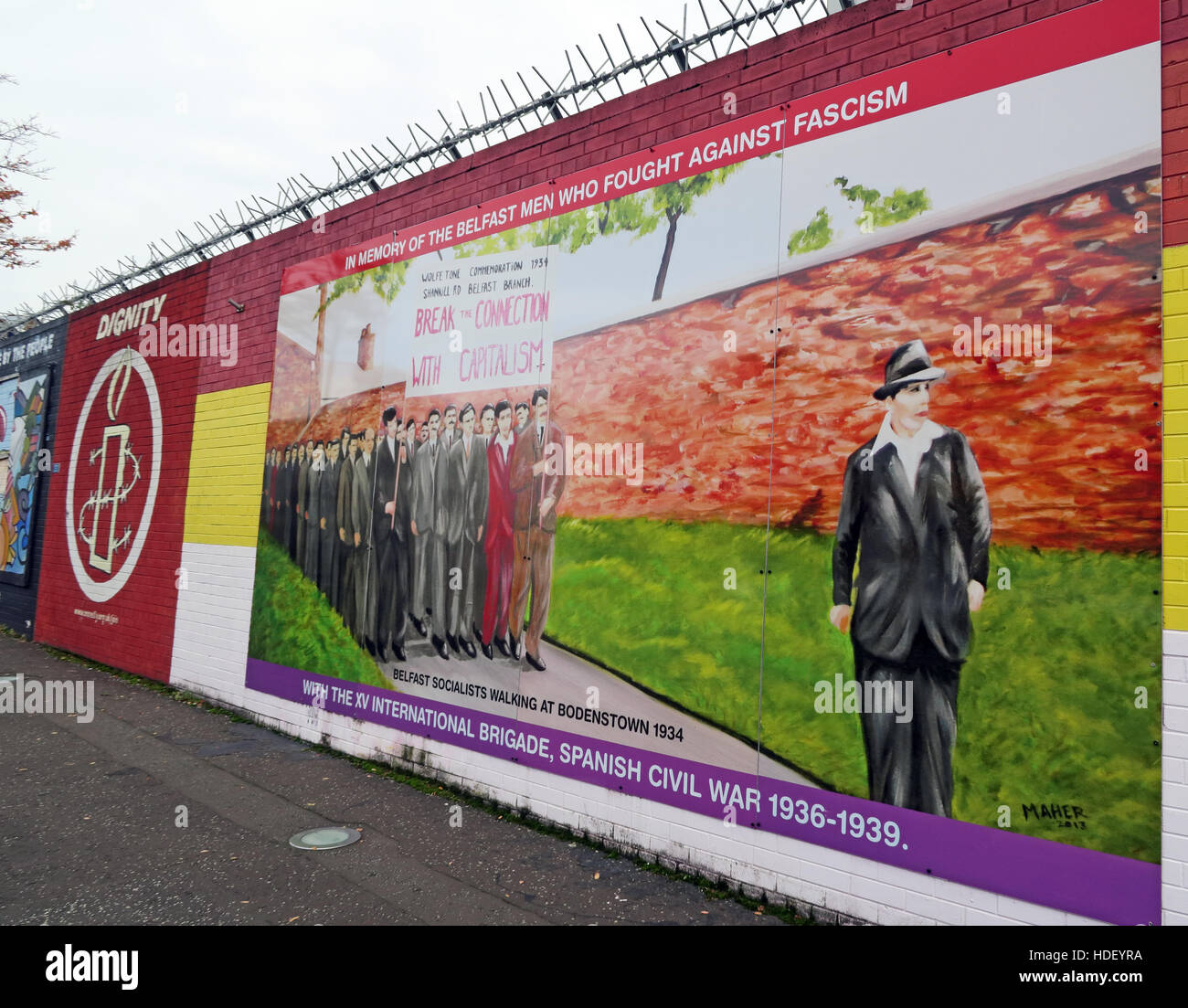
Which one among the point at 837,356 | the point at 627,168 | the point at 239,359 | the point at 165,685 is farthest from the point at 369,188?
the point at 165,685

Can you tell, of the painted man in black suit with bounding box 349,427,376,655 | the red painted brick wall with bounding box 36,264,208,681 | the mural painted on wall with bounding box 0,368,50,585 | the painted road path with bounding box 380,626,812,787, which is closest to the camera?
the painted road path with bounding box 380,626,812,787

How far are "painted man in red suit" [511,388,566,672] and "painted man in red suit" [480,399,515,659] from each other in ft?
0.20

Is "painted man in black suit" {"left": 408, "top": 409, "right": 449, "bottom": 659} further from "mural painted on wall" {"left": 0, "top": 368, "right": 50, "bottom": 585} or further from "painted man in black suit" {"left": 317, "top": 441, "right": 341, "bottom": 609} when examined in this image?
→ "mural painted on wall" {"left": 0, "top": 368, "right": 50, "bottom": 585}

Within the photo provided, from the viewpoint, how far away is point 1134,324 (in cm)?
357

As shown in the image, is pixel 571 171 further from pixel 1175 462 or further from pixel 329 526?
pixel 1175 462

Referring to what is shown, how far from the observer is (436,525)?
263 inches

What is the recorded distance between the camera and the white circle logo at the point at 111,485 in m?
10.7

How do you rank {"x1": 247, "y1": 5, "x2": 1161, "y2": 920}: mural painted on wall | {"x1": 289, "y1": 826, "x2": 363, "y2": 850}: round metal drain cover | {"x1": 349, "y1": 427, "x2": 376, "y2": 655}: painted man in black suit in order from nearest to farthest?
{"x1": 247, "y1": 5, "x2": 1161, "y2": 920}: mural painted on wall, {"x1": 289, "y1": 826, "x2": 363, "y2": 850}: round metal drain cover, {"x1": 349, "y1": 427, "x2": 376, "y2": 655}: painted man in black suit

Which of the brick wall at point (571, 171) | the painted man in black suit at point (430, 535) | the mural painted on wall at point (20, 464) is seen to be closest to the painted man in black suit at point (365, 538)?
the painted man in black suit at point (430, 535)

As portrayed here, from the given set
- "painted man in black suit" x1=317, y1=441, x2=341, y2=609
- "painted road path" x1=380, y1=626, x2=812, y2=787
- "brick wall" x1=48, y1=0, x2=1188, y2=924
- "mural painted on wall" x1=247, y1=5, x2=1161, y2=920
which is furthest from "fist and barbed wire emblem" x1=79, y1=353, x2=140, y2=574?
"painted road path" x1=380, y1=626, x2=812, y2=787

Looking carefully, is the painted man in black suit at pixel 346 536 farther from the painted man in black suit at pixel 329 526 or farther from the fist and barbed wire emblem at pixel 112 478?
the fist and barbed wire emblem at pixel 112 478

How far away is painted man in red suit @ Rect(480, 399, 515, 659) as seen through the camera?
6.05 metres

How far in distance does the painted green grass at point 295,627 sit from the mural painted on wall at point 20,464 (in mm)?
7372

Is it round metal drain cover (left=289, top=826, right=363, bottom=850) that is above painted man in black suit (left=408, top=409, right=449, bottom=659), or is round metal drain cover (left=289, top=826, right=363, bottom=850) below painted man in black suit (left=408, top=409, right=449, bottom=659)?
below
